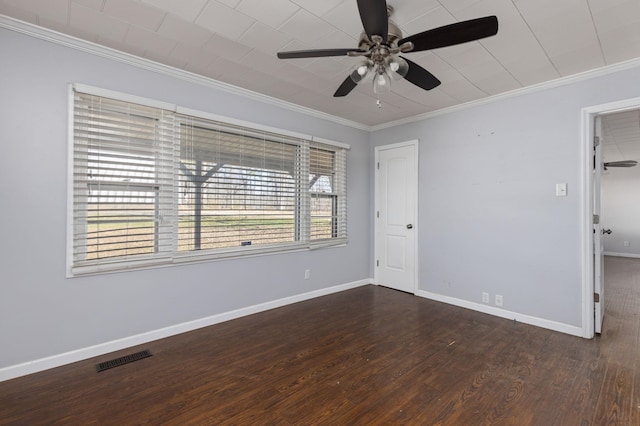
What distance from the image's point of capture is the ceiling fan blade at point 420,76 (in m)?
2.06

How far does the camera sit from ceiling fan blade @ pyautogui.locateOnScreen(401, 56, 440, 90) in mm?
2057

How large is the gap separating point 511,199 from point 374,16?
276 centimetres

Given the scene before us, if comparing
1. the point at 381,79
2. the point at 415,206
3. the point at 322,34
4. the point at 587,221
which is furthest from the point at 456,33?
the point at 415,206

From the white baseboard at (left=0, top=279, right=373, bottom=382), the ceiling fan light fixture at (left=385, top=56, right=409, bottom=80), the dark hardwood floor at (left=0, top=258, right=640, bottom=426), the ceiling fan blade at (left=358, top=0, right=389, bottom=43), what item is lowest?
the dark hardwood floor at (left=0, top=258, right=640, bottom=426)

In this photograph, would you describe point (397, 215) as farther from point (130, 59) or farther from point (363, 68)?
point (130, 59)

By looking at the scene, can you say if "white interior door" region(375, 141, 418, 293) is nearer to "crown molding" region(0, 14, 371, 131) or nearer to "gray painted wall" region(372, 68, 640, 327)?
"gray painted wall" region(372, 68, 640, 327)

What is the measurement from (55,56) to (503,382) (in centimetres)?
414

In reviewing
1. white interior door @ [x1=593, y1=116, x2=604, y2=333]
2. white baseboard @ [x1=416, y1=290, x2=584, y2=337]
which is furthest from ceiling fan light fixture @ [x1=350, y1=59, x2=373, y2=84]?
white baseboard @ [x1=416, y1=290, x2=584, y2=337]

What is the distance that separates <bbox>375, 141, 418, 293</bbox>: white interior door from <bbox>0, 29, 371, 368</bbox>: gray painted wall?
2.64 meters

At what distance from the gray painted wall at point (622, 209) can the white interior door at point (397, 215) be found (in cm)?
703

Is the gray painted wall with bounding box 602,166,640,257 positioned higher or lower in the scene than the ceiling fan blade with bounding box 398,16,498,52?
lower

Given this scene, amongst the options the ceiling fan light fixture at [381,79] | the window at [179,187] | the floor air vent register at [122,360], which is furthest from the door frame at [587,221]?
the floor air vent register at [122,360]

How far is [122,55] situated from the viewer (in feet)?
8.36

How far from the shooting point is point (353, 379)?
7.09 feet
